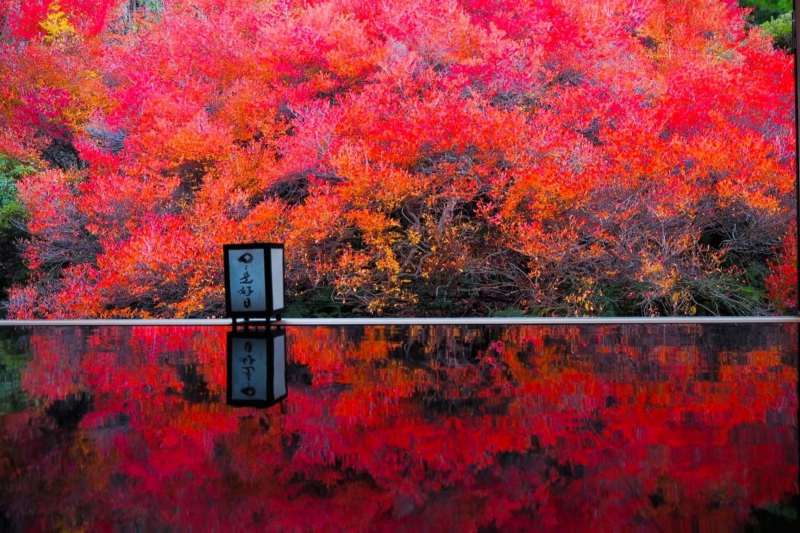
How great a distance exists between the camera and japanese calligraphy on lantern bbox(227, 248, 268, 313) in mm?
4652

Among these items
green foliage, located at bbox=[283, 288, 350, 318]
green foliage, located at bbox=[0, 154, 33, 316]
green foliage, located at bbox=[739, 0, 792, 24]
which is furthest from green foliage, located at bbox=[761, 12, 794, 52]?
green foliage, located at bbox=[0, 154, 33, 316]

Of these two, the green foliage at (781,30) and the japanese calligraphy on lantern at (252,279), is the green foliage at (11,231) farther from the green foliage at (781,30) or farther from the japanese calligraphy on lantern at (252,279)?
the green foliage at (781,30)

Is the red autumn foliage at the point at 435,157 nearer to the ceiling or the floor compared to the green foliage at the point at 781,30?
nearer to the floor

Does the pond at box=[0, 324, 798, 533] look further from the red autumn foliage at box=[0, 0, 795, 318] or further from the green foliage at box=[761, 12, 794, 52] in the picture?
the green foliage at box=[761, 12, 794, 52]

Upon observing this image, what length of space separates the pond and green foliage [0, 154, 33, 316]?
320cm

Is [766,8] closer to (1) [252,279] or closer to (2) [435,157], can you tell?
(2) [435,157]

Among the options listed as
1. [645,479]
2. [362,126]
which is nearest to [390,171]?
[362,126]

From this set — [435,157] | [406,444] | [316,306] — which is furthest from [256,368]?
[435,157]

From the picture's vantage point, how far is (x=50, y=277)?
6199mm

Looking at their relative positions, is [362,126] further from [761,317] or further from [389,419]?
[389,419]

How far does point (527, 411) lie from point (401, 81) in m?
4.26

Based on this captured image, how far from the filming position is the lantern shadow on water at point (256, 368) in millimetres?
2443

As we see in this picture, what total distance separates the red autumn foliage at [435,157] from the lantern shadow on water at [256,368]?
1.67 metres

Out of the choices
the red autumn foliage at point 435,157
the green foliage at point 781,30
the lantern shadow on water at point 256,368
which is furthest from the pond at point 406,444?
the green foliage at point 781,30
